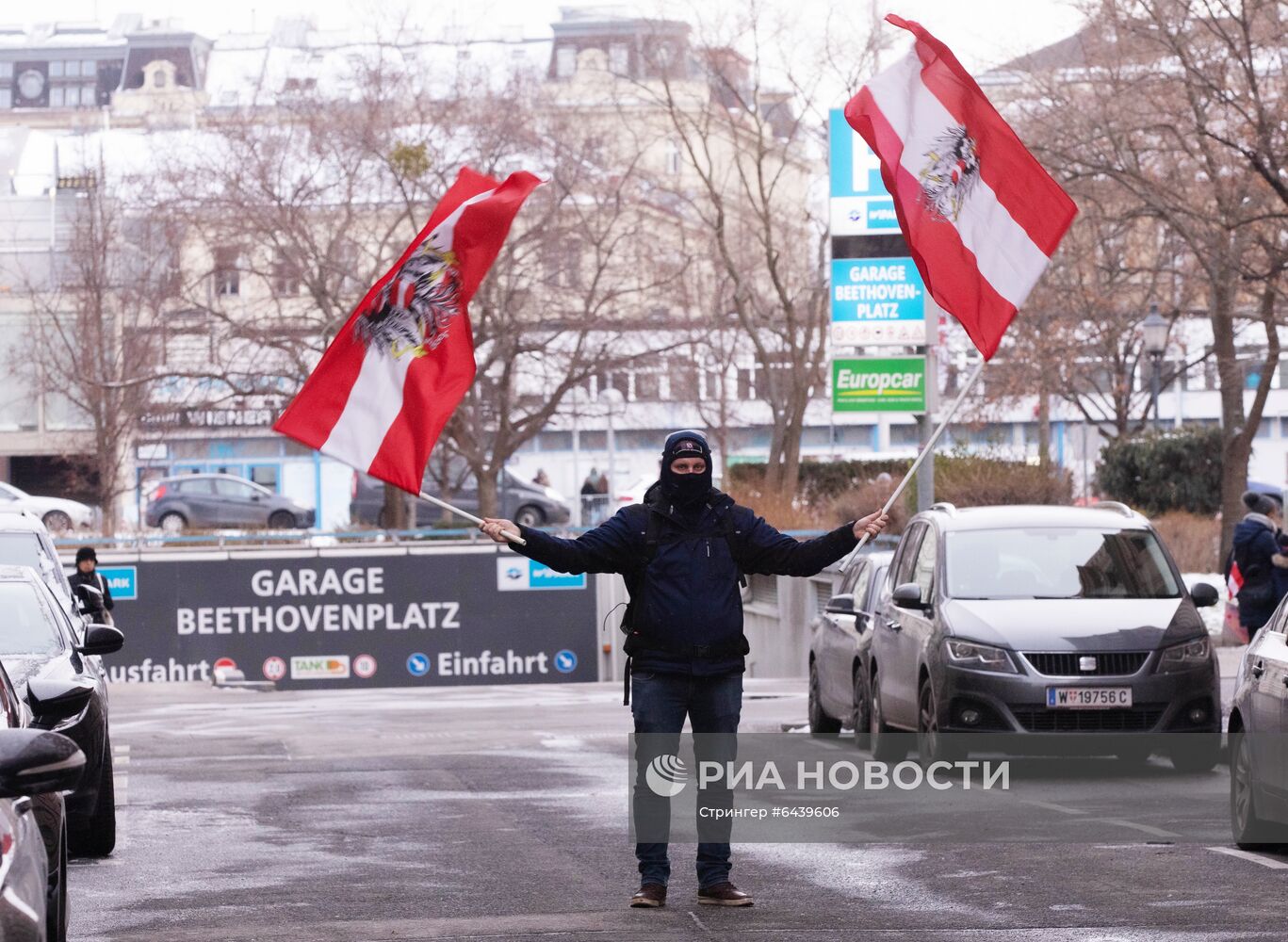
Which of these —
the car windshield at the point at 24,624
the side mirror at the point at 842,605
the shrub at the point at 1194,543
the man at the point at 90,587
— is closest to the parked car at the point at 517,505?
the shrub at the point at 1194,543

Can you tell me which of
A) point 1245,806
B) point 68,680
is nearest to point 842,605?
point 1245,806

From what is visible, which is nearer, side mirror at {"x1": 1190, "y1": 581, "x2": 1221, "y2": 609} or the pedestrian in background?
side mirror at {"x1": 1190, "y1": 581, "x2": 1221, "y2": 609}

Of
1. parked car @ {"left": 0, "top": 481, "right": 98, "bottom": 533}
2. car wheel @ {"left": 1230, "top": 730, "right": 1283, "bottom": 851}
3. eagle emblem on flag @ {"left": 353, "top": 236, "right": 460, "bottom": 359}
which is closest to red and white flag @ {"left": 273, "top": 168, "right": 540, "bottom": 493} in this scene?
eagle emblem on flag @ {"left": 353, "top": 236, "right": 460, "bottom": 359}

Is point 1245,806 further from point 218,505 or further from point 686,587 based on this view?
point 218,505

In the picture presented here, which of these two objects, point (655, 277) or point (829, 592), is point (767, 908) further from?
point (655, 277)

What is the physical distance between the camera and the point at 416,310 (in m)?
9.74

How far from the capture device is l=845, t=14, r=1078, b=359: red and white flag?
10406mm

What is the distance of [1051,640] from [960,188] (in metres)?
3.96

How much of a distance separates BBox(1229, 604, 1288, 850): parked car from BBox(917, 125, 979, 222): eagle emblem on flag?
7.93ft

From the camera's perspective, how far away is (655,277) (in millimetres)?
41594

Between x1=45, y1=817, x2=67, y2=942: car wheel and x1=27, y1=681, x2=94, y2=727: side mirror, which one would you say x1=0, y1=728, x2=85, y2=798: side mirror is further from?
x1=27, y1=681, x2=94, y2=727: side mirror

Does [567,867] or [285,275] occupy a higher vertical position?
[285,275]

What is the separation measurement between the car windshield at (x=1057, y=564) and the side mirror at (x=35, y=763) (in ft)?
33.7

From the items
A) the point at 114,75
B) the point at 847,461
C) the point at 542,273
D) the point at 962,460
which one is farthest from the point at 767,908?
the point at 114,75
